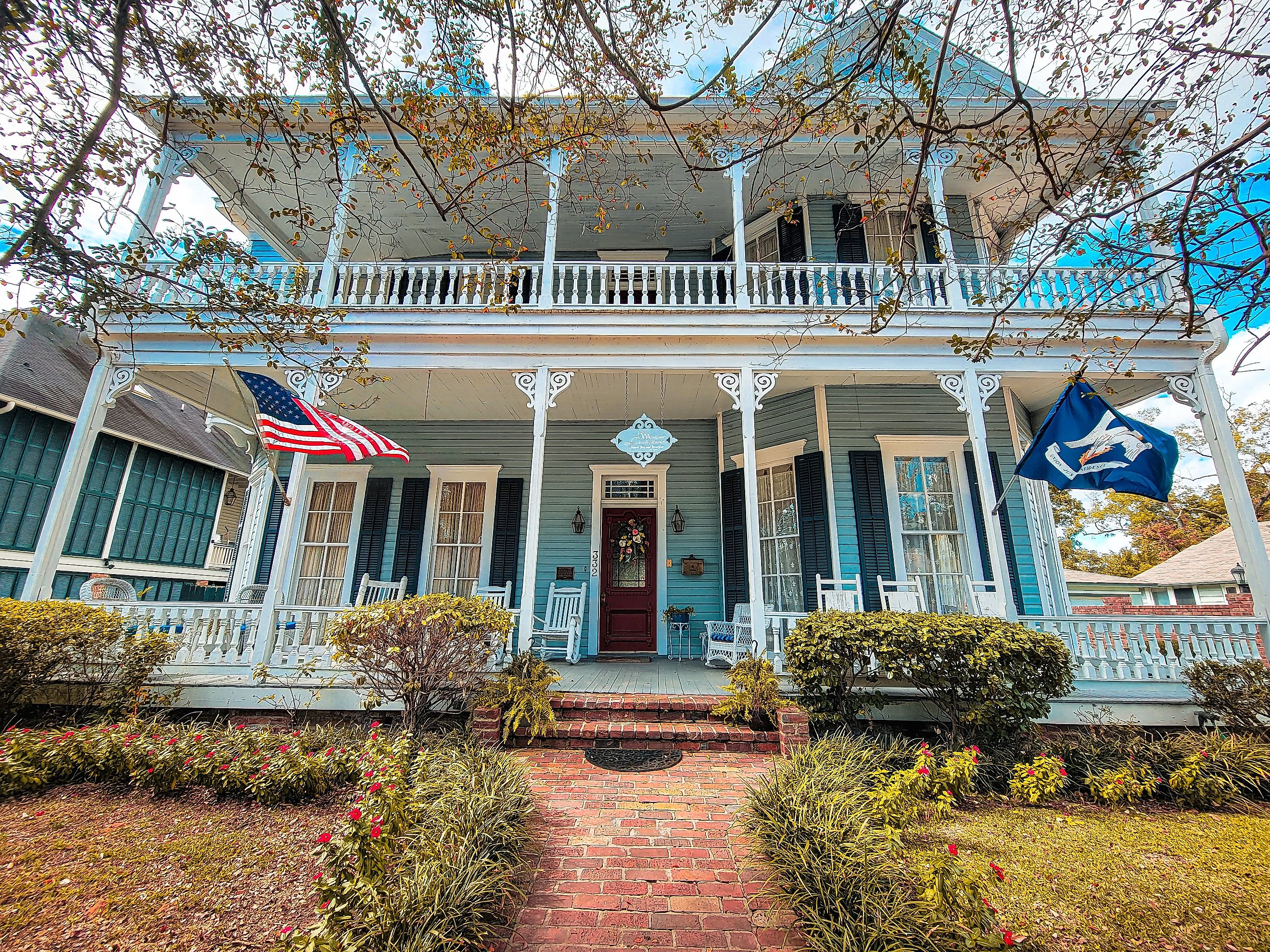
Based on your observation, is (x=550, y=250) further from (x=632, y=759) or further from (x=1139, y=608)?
(x=1139, y=608)

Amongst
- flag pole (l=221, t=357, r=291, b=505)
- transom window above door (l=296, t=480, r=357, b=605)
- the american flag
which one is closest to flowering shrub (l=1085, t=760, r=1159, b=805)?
the american flag

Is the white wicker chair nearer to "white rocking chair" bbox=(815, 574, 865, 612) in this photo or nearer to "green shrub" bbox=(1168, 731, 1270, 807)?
"white rocking chair" bbox=(815, 574, 865, 612)

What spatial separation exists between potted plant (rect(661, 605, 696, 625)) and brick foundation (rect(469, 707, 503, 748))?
12.4 ft

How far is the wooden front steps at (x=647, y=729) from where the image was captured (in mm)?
4797

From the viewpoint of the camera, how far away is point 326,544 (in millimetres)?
8688

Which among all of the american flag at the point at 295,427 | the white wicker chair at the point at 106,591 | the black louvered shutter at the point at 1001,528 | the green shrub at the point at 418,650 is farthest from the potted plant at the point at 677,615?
the white wicker chair at the point at 106,591

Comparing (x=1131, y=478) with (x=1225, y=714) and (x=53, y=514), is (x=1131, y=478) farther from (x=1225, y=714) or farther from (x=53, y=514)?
(x=53, y=514)

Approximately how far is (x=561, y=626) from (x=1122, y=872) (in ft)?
20.3

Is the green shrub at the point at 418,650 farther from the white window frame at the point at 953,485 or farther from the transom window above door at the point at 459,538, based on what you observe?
the white window frame at the point at 953,485

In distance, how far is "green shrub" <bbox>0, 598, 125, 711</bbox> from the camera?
4.60 metres

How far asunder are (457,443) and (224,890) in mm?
6784

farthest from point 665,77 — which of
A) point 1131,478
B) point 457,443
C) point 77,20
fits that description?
point 457,443

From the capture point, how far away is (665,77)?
3.60 meters

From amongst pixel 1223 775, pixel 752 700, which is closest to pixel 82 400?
pixel 752 700
